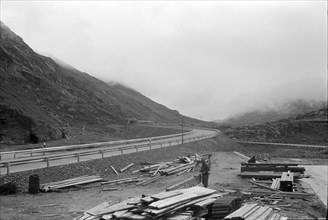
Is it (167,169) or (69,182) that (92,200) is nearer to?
(69,182)

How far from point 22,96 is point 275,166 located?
53776 mm

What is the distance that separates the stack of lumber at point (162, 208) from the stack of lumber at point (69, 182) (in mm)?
8247

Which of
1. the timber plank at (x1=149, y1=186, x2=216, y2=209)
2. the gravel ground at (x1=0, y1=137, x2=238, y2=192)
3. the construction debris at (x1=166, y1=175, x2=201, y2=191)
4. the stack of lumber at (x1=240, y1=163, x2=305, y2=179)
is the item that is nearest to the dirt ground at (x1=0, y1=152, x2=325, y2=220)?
the construction debris at (x1=166, y1=175, x2=201, y2=191)

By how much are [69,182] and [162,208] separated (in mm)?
12676

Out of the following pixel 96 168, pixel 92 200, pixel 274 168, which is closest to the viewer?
pixel 92 200

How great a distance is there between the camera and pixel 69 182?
21.8 metres

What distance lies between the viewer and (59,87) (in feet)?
300

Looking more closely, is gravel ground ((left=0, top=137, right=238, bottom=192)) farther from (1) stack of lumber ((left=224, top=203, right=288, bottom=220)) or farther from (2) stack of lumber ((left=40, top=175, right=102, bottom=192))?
(1) stack of lumber ((left=224, top=203, right=288, bottom=220))

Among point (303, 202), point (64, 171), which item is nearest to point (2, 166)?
point (64, 171)

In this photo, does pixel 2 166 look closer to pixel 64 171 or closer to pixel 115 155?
pixel 64 171

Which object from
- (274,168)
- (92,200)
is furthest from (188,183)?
(274,168)

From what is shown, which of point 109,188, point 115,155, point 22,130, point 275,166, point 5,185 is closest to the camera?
point 5,185

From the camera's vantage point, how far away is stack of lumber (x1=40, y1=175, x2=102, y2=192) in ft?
66.3

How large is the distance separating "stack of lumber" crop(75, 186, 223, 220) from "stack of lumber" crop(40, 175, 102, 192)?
825cm
